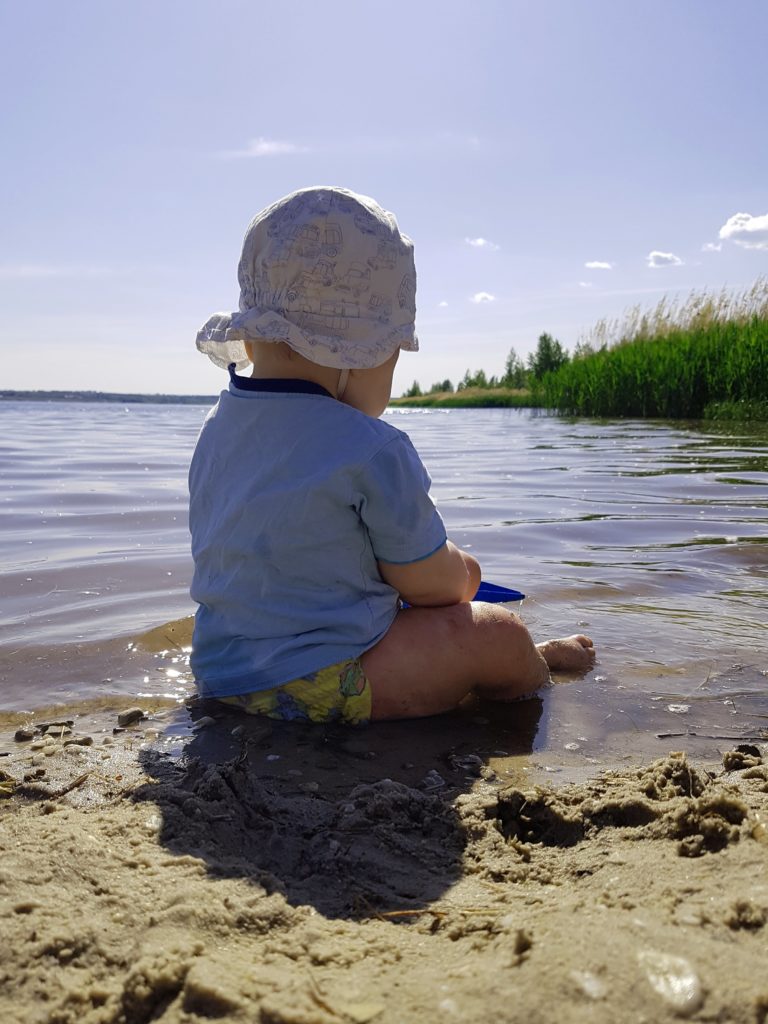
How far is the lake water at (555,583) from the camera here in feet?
7.91

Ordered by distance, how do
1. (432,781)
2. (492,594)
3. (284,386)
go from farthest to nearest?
(492,594) → (284,386) → (432,781)

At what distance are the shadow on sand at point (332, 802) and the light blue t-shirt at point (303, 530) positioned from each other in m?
0.20

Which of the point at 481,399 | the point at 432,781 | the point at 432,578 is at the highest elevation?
the point at 481,399

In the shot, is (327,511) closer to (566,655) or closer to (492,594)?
(566,655)

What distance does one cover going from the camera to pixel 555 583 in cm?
383

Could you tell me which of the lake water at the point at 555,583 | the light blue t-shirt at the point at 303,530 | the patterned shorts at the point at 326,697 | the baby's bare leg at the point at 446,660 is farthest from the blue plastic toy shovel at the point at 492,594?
the patterned shorts at the point at 326,697

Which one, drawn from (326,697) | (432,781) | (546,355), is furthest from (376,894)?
(546,355)

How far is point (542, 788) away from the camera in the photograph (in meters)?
1.73

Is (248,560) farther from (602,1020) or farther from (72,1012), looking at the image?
(602,1020)

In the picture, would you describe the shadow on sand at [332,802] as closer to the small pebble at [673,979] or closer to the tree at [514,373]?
the small pebble at [673,979]

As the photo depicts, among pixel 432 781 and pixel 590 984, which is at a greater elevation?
pixel 590 984

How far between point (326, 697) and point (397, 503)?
1.68ft

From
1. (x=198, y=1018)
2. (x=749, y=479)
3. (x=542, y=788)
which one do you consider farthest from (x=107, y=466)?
(x=198, y=1018)

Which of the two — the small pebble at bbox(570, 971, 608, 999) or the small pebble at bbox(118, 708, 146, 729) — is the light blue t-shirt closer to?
the small pebble at bbox(118, 708, 146, 729)
